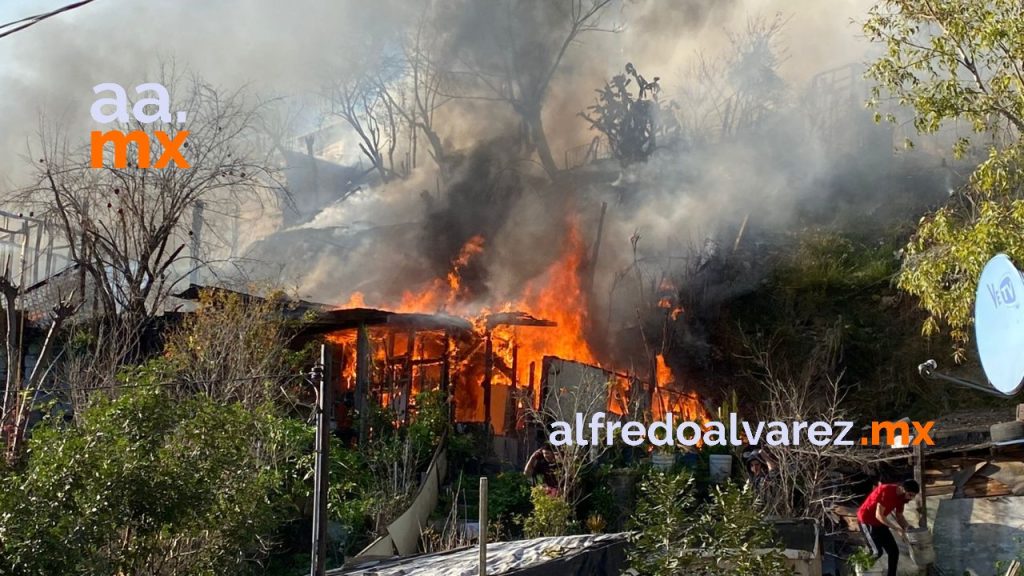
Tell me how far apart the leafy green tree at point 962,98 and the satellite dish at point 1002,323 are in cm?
253

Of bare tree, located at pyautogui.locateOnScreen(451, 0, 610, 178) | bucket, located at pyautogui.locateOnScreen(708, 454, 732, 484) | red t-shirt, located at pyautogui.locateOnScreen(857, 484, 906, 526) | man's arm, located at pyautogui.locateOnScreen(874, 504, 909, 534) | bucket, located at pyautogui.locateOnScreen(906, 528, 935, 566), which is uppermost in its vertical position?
bare tree, located at pyautogui.locateOnScreen(451, 0, 610, 178)

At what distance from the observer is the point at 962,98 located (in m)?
11.2

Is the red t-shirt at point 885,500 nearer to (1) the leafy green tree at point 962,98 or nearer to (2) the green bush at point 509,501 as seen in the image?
(1) the leafy green tree at point 962,98

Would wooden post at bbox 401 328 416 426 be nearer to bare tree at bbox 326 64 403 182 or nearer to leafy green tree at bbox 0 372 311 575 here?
leafy green tree at bbox 0 372 311 575

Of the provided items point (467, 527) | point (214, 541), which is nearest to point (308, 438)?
point (467, 527)

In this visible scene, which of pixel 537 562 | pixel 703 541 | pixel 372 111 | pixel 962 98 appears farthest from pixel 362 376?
pixel 372 111

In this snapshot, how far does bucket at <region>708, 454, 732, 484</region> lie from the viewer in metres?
17.9

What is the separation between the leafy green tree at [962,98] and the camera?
10797mm

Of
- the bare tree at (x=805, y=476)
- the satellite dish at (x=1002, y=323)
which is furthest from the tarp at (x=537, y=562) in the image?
the bare tree at (x=805, y=476)

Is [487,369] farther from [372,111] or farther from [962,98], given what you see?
[372,111]

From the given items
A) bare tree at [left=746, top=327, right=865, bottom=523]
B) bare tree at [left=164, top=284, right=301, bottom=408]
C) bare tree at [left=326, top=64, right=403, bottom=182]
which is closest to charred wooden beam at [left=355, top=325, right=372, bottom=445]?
bare tree at [left=164, top=284, right=301, bottom=408]

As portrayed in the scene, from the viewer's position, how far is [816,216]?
26.6 meters

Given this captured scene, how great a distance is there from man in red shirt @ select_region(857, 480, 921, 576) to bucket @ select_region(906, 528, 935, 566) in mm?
2641

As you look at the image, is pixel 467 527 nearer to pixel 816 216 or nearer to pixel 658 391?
pixel 658 391
